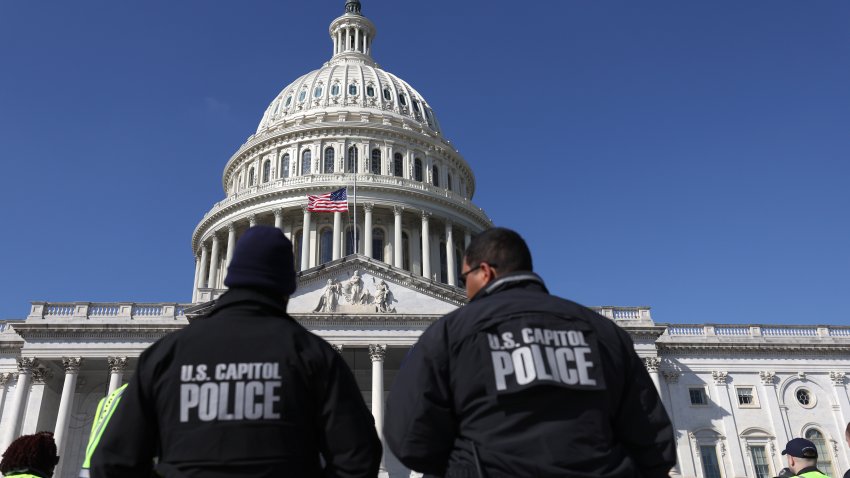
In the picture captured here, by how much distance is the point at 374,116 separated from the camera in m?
70.8

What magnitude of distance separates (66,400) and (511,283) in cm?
4087

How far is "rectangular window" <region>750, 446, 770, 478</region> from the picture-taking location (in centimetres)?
4453

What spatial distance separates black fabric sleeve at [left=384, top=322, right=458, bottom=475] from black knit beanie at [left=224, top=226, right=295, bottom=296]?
1085 millimetres

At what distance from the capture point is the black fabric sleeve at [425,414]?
4.23m

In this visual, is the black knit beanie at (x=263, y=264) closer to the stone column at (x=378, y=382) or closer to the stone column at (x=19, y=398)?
the stone column at (x=378, y=382)

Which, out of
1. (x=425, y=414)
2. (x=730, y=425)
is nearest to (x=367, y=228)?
(x=730, y=425)

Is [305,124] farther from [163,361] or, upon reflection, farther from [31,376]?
[163,361]

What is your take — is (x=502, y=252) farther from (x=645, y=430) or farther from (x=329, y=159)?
(x=329, y=159)

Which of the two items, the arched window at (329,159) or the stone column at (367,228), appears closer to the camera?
the stone column at (367,228)

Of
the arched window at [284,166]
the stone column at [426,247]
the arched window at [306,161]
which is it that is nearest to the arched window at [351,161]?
the arched window at [306,161]

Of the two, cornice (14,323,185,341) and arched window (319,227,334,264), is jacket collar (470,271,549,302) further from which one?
arched window (319,227,334,264)

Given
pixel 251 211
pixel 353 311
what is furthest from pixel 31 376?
pixel 251 211

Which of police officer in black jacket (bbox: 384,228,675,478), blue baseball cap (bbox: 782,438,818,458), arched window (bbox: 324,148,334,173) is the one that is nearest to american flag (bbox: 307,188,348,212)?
arched window (bbox: 324,148,334,173)

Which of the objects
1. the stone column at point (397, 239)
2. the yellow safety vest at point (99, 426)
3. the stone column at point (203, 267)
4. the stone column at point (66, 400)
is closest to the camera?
the yellow safety vest at point (99, 426)
